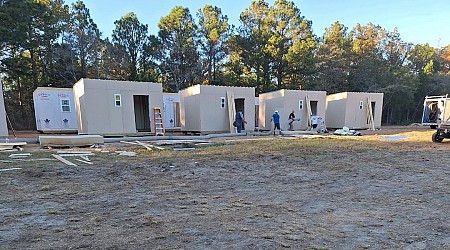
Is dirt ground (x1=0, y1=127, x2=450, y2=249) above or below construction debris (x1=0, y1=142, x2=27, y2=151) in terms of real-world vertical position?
below

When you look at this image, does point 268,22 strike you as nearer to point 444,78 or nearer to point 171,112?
point 171,112

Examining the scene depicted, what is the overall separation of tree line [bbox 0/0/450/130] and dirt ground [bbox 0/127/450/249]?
1920 centimetres

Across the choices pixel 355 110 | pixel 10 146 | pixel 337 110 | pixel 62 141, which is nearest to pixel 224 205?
pixel 62 141

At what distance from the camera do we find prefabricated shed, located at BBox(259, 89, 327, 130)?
18469 millimetres

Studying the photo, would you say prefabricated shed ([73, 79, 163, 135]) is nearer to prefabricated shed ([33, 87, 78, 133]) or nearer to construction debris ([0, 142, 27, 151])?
prefabricated shed ([33, 87, 78, 133])

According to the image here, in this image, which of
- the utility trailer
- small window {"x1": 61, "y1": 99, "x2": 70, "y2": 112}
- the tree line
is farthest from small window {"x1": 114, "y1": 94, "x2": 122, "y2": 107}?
the utility trailer

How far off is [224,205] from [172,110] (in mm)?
15956

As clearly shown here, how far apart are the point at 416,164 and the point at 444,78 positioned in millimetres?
34987

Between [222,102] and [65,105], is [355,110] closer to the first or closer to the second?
[222,102]

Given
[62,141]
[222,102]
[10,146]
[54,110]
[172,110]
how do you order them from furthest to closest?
[172,110] → [54,110] → [222,102] → [62,141] → [10,146]

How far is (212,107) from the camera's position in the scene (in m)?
15.8

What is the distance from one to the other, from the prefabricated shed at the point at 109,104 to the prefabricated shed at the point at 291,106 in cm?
850

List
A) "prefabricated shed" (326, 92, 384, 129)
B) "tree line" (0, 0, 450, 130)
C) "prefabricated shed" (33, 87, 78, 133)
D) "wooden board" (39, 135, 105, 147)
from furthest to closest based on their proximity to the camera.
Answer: "tree line" (0, 0, 450, 130) < "prefabricated shed" (326, 92, 384, 129) < "prefabricated shed" (33, 87, 78, 133) < "wooden board" (39, 135, 105, 147)

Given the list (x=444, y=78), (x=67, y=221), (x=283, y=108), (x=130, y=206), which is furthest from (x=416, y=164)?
(x=444, y=78)
